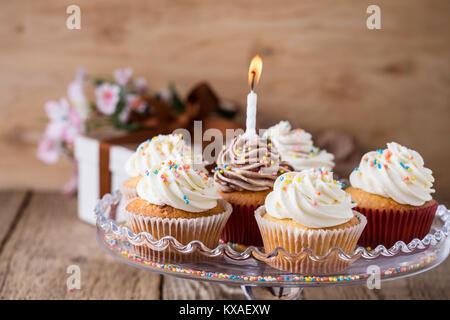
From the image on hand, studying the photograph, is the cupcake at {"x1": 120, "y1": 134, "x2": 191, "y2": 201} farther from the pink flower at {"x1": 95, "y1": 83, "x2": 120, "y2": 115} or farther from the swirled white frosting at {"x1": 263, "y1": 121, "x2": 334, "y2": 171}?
the pink flower at {"x1": 95, "y1": 83, "x2": 120, "y2": 115}

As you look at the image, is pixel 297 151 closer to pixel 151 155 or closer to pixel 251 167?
pixel 251 167

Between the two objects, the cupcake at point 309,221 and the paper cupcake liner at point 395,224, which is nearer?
the cupcake at point 309,221

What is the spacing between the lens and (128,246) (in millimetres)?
1256

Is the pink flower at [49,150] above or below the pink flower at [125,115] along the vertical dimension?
below

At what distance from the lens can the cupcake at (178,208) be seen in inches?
50.2

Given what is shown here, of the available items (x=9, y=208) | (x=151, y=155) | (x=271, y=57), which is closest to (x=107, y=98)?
(x=9, y=208)

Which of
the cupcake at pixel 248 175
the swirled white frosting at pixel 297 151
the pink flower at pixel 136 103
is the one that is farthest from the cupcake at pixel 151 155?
the pink flower at pixel 136 103

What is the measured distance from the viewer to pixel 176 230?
1272 millimetres

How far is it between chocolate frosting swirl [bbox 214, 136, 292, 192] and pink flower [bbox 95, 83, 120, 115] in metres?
1.05

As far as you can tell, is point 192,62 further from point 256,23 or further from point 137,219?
point 137,219

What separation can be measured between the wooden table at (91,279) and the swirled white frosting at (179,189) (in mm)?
578

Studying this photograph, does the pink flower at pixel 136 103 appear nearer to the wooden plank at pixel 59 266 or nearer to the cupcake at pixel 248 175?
the wooden plank at pixel 59 266

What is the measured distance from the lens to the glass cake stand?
1121mm
